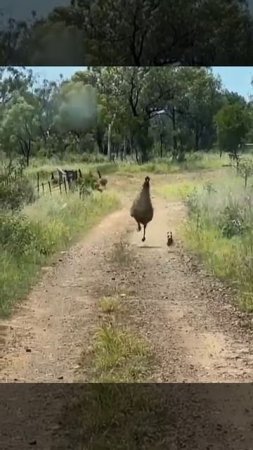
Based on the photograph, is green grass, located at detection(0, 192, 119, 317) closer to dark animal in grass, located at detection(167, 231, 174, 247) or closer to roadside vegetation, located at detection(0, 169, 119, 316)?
roadside vegetation, located at detection(0, 169, 119, 316)

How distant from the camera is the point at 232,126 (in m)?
3.65

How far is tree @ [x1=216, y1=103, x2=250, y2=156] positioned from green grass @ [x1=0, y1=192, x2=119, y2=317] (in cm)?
35

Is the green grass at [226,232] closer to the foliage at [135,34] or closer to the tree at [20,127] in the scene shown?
the foliage at [135,34]

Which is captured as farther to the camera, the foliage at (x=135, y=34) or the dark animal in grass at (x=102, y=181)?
the dark animal in grass at (x=102, y=181)

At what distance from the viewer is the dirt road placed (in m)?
3.67

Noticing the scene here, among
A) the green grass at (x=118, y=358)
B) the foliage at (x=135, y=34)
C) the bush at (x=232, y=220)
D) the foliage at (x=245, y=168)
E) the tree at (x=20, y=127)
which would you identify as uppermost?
the foliage at (x=135, y=34)

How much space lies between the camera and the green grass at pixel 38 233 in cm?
371

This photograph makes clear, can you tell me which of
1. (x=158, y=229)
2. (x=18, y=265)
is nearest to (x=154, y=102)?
(x=158, y=229)

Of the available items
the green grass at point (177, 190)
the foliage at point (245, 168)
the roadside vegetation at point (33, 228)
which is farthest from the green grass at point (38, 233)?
the foliage at point (245, 168)

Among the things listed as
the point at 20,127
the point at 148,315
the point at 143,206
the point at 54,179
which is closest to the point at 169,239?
the point at 143,206

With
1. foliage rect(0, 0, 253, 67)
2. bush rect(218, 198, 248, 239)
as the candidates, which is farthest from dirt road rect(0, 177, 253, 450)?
foliage rect(0, 0, 253, 67)

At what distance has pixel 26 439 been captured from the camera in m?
3.67

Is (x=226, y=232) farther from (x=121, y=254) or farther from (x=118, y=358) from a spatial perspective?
(x=118, y=358)

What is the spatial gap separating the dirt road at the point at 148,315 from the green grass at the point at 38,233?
0.10 ft
